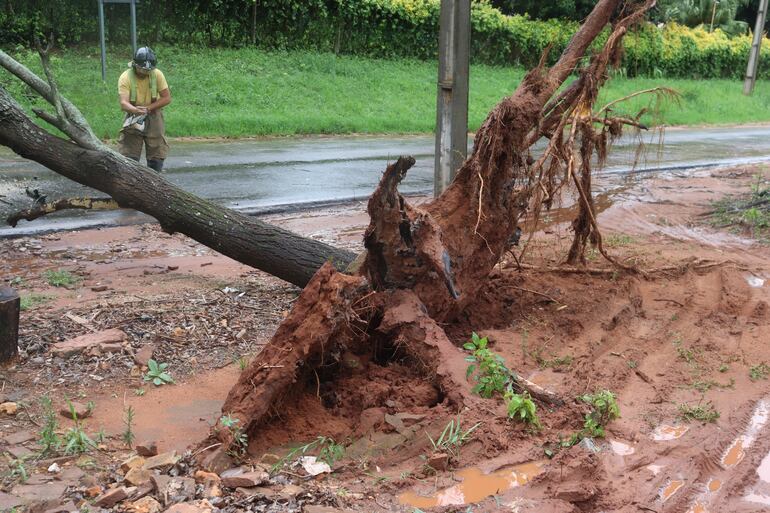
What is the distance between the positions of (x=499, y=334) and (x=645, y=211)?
18.6ft

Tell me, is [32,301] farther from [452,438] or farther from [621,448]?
[621,448]

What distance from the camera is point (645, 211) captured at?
10.6 meters

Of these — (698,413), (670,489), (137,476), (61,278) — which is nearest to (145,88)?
(61,278)

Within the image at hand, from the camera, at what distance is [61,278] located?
6719 mm

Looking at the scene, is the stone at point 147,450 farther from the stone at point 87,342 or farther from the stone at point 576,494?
the stone at point 576,494

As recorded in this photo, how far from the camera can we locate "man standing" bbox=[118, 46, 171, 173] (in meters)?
9.42

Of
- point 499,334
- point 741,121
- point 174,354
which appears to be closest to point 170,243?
point 174,354

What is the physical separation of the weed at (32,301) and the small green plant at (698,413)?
15.0 feet

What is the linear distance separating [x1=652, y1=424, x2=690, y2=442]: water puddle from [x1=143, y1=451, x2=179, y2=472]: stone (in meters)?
2.53

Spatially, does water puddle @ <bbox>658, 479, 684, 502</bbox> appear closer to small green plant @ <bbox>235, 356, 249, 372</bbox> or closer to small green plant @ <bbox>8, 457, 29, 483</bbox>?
small green plant @ <bbox>235, 356, 249, 372</bbox>

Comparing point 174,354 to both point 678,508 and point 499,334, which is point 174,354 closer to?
point 499,334

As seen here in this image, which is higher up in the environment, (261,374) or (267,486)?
(261,374)

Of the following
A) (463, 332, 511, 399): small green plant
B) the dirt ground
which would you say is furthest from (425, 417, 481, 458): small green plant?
(463, 332, 511, 399): small green plant

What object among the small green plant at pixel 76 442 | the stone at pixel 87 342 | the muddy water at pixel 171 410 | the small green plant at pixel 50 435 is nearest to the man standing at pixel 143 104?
the stone at pixel 87 342
